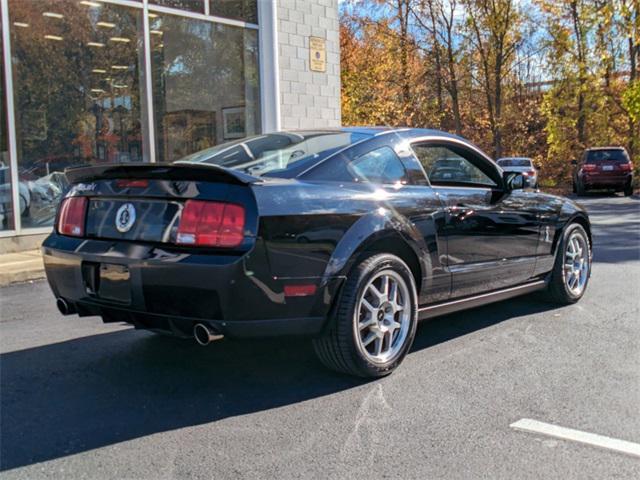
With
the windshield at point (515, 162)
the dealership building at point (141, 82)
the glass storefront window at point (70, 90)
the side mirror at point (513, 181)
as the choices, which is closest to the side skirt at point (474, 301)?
the side mirror at point (513, 181)

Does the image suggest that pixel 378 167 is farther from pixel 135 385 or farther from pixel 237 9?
pixel 237 9

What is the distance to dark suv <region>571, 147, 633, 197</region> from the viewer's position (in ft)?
67.8

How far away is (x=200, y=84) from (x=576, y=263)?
28.1 ft

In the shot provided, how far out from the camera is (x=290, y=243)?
3.44 m

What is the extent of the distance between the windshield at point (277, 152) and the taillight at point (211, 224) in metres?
0.43

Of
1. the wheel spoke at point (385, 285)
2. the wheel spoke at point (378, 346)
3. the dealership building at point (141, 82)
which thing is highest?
the dealership building at point (141, 82)

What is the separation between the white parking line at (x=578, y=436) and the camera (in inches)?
115

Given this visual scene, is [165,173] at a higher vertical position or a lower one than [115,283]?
higher

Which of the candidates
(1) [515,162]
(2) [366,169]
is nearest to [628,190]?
(1) [515,162]

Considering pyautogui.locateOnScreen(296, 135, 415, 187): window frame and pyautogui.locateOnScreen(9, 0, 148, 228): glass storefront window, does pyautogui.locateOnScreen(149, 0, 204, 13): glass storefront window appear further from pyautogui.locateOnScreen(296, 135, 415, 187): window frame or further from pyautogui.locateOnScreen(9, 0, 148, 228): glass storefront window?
pyautogui.locateOnScreen(296, 135, 415, 187): window frame

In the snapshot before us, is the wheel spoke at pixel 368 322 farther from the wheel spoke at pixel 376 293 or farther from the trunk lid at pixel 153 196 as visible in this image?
the trunk lid at pixel 153 196

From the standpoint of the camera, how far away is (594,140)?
28.5 m

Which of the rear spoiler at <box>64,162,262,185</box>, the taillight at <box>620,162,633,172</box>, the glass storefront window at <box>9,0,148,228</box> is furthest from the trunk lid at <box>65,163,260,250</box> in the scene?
the taillight at <box>620,162,633,172</box>

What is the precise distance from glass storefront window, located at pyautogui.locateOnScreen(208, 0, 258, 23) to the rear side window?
9039mm
